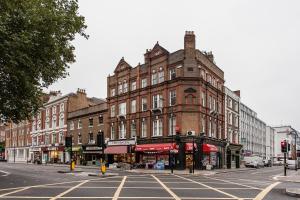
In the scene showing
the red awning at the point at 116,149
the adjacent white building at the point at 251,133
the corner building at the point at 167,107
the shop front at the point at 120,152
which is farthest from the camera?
the adjacent white building at the point at 251,133

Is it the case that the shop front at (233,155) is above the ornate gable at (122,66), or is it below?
below

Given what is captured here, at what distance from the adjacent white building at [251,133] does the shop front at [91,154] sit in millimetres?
28872

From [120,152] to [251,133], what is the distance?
4046cm

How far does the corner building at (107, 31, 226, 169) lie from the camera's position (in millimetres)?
55406

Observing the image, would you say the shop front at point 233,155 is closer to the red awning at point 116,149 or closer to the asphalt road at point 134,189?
the red awning at point 116,149

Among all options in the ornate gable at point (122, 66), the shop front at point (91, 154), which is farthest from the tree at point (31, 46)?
the shop front at point (91, 154)

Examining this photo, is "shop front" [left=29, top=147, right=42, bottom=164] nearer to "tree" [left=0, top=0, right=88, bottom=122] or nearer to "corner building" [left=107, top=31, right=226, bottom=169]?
"corner building" [left=107, top=31, right=226, bottom=169]

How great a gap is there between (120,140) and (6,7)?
46.6 meters

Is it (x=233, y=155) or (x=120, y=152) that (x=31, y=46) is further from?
(x=233, y=155)

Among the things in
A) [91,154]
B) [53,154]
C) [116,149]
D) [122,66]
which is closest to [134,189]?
[116,149]

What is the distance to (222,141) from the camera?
6444 centimetres

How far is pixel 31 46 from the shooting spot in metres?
21.8

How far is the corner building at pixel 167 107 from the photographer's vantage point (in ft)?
182

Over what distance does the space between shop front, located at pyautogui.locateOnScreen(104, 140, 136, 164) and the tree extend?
1360 inches
